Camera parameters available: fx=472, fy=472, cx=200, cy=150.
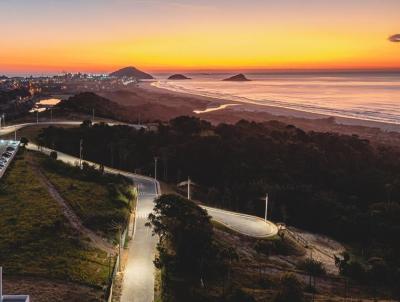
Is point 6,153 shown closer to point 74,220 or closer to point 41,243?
point 74,220

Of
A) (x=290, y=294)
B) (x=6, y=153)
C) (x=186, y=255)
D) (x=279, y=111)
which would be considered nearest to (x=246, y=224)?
(x=186, y=255)

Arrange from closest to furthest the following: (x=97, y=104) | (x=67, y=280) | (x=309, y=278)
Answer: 1. (x=67, y=280)
2. (x=309, y=278)
3. (x=97, y=104)


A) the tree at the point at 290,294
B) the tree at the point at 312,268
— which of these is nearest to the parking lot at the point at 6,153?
the tree at the point at 312,268

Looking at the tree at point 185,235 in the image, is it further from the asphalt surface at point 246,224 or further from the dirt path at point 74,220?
the asphalt surface at point 246,224

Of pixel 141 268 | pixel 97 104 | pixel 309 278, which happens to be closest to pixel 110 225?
pixel 141 268

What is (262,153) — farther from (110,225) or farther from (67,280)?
(67,280)
